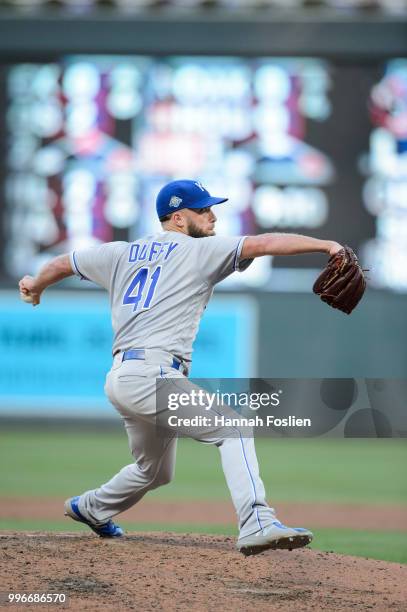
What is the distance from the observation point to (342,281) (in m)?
3.73

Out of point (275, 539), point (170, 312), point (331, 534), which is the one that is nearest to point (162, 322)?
point (170, 312)

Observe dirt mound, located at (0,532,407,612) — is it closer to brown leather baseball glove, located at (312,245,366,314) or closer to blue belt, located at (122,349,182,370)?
blue belt, located at (122,349,182,370)

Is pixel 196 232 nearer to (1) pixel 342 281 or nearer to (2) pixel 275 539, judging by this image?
(1) pixel 342 281

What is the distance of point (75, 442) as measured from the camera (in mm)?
10383

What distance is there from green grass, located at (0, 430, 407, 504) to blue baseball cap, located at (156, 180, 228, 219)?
3.53 metres

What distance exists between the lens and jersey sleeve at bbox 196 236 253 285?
145 inches

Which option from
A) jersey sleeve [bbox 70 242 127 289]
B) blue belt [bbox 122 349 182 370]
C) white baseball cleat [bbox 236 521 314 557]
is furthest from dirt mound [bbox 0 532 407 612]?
jersey sleeve [bbox 70 242 127 289]

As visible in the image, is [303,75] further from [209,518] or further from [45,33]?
[209,518]

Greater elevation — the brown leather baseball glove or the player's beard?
the player's beard

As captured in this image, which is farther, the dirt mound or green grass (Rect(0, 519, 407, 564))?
green grass (Rect(0, 519, 407, 564))

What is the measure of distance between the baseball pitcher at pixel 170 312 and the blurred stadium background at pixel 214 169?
652cm

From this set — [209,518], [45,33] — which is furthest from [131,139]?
[209,518]

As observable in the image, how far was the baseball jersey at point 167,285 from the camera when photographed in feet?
12.4

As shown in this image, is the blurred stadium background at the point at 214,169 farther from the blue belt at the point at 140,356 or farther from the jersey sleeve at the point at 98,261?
the blue belt at the point at 140,356
